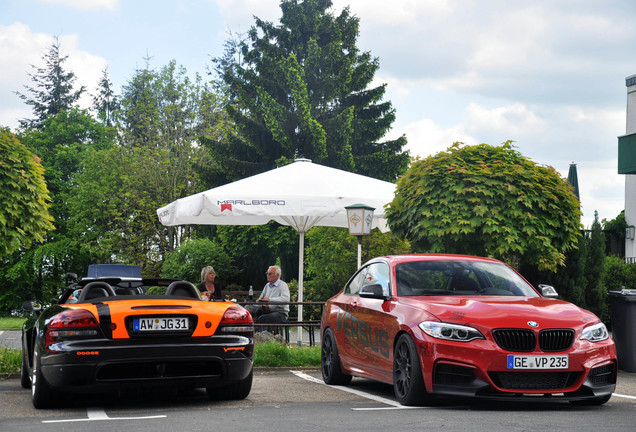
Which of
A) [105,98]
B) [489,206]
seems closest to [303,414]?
[489,206]

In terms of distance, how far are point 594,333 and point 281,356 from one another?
588cm

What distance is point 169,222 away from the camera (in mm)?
15773

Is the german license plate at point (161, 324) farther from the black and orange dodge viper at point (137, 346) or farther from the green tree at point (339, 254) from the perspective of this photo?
the green tree at point (339, 254)

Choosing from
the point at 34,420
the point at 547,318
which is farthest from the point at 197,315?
the point at 547,318

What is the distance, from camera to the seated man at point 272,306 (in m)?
15.8

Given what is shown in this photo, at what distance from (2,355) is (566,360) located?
767 centimetres

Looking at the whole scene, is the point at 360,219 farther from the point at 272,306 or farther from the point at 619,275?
the point at 619,275

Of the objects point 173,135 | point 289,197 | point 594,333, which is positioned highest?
point 173,135

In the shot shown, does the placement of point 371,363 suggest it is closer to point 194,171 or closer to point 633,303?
point 633,303

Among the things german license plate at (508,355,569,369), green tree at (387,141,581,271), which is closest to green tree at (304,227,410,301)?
green tree at (387,141,581,271)

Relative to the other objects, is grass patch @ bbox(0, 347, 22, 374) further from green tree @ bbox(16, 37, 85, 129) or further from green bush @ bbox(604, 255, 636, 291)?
green tree @ bbox(16, 37, 85, 129)

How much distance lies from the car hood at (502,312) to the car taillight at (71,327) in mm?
2976

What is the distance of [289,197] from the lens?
1450cm

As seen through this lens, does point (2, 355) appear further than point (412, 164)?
No
